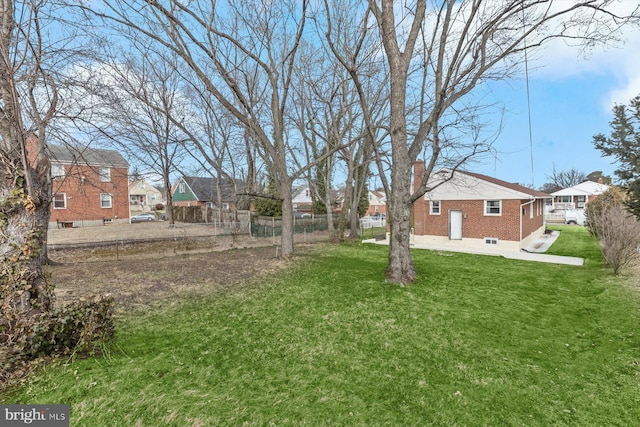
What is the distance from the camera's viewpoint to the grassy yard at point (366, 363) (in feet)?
9.09

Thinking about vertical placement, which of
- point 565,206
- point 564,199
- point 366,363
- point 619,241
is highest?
point 564,199

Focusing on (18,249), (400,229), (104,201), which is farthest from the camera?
(104,201)

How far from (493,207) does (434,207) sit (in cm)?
305

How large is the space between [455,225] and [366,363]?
14520mm

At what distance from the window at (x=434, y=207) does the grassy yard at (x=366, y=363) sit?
10240 mm

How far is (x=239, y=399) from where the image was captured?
292cm

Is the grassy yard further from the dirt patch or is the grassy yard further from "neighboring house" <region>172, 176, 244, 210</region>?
"neighboring house" <region>172, 176, 244, 210</region>

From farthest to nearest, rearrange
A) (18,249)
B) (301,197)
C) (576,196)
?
(301,197) → (576,196) → (18,249)

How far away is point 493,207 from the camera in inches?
589

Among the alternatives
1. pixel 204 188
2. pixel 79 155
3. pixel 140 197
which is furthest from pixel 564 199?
pixel 140 197

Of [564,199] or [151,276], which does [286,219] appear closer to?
[151,276]

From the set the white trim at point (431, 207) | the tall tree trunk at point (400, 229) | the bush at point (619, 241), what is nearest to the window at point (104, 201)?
the white trim at point (431, 207)

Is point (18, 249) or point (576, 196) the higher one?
point (576, 196)

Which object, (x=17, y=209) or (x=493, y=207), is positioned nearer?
(x=17, y=209)
